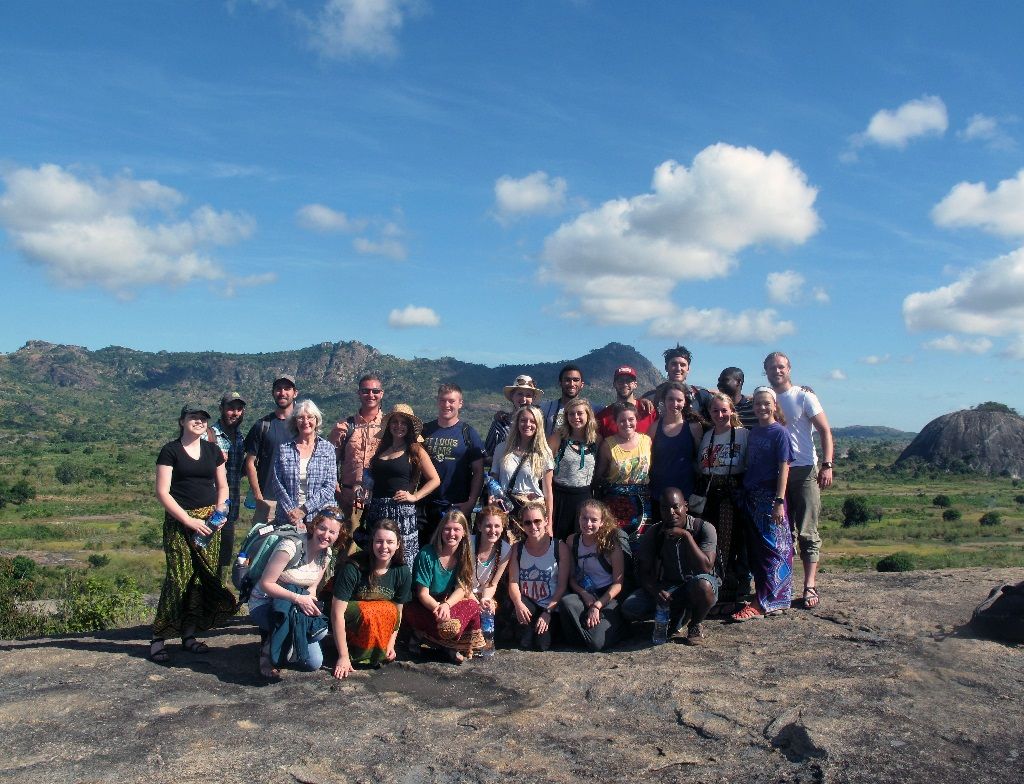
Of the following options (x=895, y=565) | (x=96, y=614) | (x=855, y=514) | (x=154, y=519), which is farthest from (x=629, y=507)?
(x=154, y=519)

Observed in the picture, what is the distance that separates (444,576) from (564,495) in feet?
3.36

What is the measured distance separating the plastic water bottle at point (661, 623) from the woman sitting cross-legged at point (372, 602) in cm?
167

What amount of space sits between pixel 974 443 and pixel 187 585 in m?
90.8

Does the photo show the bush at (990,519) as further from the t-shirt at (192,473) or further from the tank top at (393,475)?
the t-shirt at (192,473)

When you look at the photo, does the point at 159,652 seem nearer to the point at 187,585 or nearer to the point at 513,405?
the point at 187,585

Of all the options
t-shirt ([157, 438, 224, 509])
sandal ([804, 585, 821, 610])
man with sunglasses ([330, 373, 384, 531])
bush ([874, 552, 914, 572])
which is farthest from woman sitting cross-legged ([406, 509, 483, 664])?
bush ([874, 552, 914, 572])

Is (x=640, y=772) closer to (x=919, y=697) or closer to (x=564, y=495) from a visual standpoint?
(x=919, y=697)

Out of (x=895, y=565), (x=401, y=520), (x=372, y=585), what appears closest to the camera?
(x=372, y=585)

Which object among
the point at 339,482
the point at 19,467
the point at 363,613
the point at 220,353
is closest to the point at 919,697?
the point at 363,613

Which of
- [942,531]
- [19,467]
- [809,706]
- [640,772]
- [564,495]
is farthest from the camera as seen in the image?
[19,467]

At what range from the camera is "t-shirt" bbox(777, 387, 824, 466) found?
233 inches

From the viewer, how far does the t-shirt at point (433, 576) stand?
17.1ft

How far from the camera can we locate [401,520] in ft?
17.6

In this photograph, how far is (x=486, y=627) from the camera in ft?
17.3
